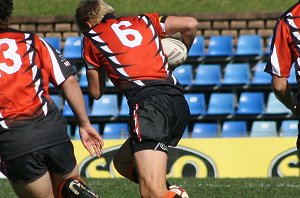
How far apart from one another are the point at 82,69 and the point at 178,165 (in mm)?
5579

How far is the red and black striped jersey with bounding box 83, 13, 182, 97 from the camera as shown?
19.4 ft

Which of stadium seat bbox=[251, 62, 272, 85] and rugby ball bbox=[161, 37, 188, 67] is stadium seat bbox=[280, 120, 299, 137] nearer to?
stadium seat bbox=[251, 62, 272, 85]

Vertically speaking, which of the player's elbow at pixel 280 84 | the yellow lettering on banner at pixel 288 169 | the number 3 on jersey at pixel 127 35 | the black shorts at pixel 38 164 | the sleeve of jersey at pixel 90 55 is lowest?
the yellow lettering on banner at pixel 288 169

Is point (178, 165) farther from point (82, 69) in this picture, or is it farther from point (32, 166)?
point (32, 166)

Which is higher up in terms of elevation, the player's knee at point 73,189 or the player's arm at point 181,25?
the player's arm at point 181,25

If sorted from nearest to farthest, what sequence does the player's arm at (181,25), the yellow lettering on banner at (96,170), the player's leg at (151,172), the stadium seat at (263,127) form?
the player's leg at (151,172) < the player's arm at (181,25) < the yellow lettering on banner at (96,170) < the stadium seat at (263,127)

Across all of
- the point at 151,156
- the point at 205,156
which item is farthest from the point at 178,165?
the point at 151,156

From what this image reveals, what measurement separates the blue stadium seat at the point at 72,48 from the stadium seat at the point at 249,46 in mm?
3279

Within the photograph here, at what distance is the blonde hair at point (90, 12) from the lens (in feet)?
20.2

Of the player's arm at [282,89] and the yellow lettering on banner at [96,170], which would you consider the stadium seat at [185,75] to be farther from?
the player's arm at [282,89]

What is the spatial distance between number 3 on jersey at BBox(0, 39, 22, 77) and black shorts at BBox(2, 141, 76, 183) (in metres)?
0.55

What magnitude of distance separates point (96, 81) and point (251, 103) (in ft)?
34.5

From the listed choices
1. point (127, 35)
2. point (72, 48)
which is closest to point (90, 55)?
point (127, 35)

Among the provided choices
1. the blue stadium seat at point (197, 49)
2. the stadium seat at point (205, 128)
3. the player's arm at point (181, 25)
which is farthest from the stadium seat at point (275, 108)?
the player's arm at point (181, 25)
